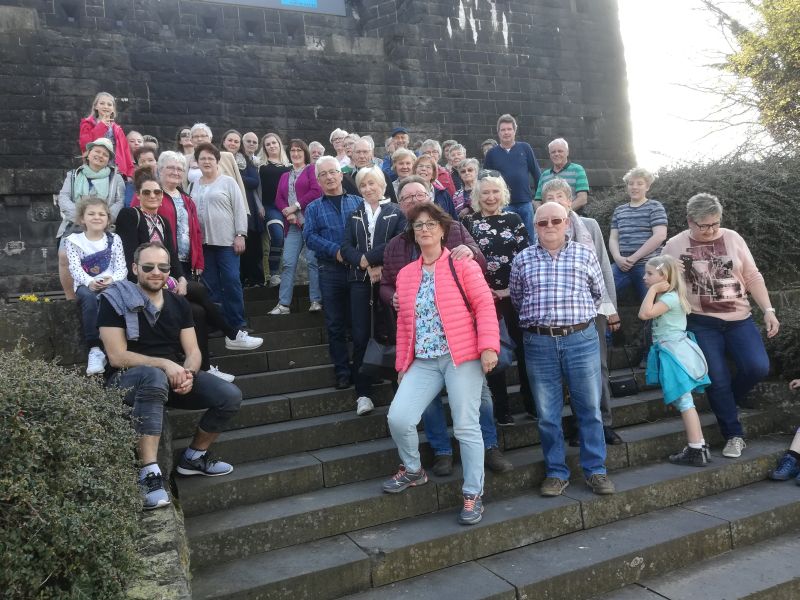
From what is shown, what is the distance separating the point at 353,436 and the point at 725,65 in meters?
13.7

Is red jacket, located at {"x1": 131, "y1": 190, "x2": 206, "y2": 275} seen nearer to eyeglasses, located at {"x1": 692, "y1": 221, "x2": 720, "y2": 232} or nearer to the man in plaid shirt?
the man in plaid shirt

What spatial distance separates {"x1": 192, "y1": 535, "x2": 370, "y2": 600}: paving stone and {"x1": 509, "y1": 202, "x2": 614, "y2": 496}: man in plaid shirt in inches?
52.1

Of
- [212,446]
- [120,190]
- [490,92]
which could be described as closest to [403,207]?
[212,446]

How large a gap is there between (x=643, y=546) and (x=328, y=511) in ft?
5.72

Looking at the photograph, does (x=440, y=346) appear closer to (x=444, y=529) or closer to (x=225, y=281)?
(x=444, y=529)

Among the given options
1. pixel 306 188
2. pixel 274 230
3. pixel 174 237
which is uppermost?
pixel 306 188

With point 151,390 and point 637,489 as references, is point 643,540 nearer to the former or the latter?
point 637,489

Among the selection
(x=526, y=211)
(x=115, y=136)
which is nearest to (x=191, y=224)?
(x=115, y=136)

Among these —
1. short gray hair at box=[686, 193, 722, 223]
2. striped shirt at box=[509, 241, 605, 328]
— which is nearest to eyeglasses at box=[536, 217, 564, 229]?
striped shirt at box=[509, 241, 605, 328]

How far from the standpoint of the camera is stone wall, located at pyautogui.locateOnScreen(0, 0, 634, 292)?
1069 centimetres

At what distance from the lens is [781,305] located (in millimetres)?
6461

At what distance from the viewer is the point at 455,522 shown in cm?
365

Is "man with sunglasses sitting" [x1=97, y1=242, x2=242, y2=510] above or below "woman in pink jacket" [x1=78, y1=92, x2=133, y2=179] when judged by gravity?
below

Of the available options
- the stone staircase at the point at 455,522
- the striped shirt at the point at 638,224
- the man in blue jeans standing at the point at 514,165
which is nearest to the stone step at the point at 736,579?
the stone staircase at the point at 455,522
